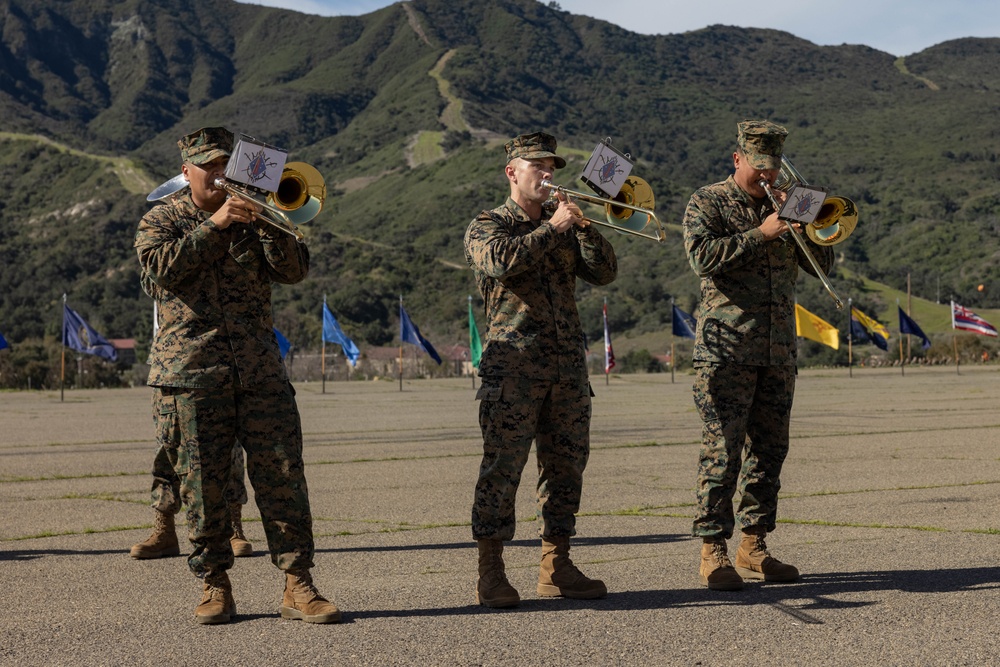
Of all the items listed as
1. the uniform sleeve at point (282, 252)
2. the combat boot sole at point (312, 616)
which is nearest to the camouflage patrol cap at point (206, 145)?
the uniform sleeve at point (282, 252)

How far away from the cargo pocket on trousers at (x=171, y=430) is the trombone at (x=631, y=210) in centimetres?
206

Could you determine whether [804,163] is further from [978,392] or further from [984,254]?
[978,392]

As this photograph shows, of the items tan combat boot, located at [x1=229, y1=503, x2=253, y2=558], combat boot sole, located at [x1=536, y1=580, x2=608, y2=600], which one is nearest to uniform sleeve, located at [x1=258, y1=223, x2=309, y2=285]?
combat boot sole, located at [x1=536, y1=580, x2=608, y2=600]

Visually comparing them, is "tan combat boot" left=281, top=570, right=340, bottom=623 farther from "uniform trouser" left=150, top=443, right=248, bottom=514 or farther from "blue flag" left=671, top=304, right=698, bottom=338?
"blue flag" left=671, top=304, right=698, bottom=338

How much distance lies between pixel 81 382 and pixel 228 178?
40.2 m

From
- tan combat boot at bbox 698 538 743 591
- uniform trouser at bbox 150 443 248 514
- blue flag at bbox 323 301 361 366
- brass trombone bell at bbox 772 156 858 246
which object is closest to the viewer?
tan combat boot at bbox 698 538 743 591

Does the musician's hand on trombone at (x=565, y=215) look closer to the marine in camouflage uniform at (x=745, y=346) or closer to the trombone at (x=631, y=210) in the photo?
the trombone at (x=631, y=210)

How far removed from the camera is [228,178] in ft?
19.7

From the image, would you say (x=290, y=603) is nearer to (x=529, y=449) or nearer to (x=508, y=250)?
(x=529, y=449)

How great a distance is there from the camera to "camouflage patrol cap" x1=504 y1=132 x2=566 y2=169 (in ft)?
21.5

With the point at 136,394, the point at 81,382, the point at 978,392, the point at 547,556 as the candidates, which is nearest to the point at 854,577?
the point at 547,556

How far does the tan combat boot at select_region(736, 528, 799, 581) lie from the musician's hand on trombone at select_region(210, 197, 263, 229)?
2.94 m

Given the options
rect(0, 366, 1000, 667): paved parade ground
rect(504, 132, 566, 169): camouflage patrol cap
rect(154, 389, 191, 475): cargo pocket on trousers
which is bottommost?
rect(0, 366, 1000, 667): paved parade ground

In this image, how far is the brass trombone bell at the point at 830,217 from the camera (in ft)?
22.8
